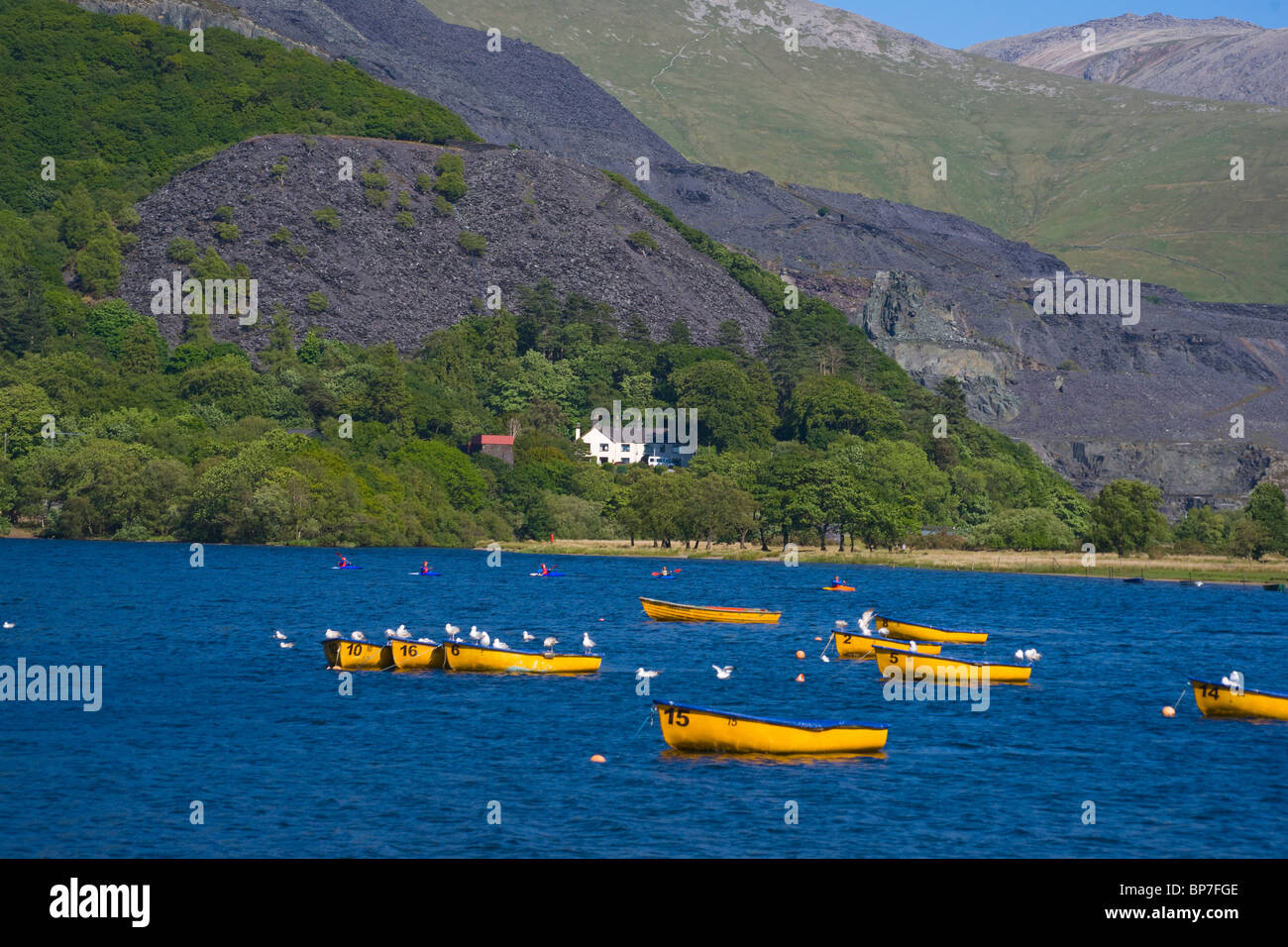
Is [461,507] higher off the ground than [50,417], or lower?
lower

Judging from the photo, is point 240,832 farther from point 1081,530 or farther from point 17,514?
point 1081,530

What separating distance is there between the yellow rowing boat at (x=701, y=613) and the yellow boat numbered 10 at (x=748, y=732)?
4248 centimetres

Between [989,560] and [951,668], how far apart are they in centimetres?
9182

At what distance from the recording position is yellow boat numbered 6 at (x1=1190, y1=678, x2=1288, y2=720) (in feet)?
181

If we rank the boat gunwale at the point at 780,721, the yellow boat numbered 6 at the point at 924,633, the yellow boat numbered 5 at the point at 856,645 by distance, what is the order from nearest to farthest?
the boat gunwale at the point at 780,721 < the yellow boat numbered 5 at the point at 856,645 < the yellow boat numbered 6 at the point at 924,633

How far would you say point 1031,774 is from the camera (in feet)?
151

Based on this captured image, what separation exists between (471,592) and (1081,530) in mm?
101887

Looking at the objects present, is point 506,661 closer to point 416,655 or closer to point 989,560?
point 416,655

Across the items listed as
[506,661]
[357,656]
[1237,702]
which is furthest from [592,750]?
[1237,702]

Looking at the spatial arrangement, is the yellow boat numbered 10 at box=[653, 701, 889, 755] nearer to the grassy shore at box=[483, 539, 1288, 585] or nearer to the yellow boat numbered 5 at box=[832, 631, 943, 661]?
the yellow boat numbered 5 at box=[832, 631, 943, 661]

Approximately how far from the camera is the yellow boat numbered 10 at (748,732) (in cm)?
4534

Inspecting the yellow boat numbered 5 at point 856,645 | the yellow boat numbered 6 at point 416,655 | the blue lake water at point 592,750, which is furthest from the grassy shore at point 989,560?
the yellow boat numbered 6 at point 416,655

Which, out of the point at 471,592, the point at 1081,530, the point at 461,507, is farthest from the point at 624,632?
the point at 1081,530

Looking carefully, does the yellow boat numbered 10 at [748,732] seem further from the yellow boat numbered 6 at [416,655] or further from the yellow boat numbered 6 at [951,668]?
the yellow boat numbered 6 at [416,655]
